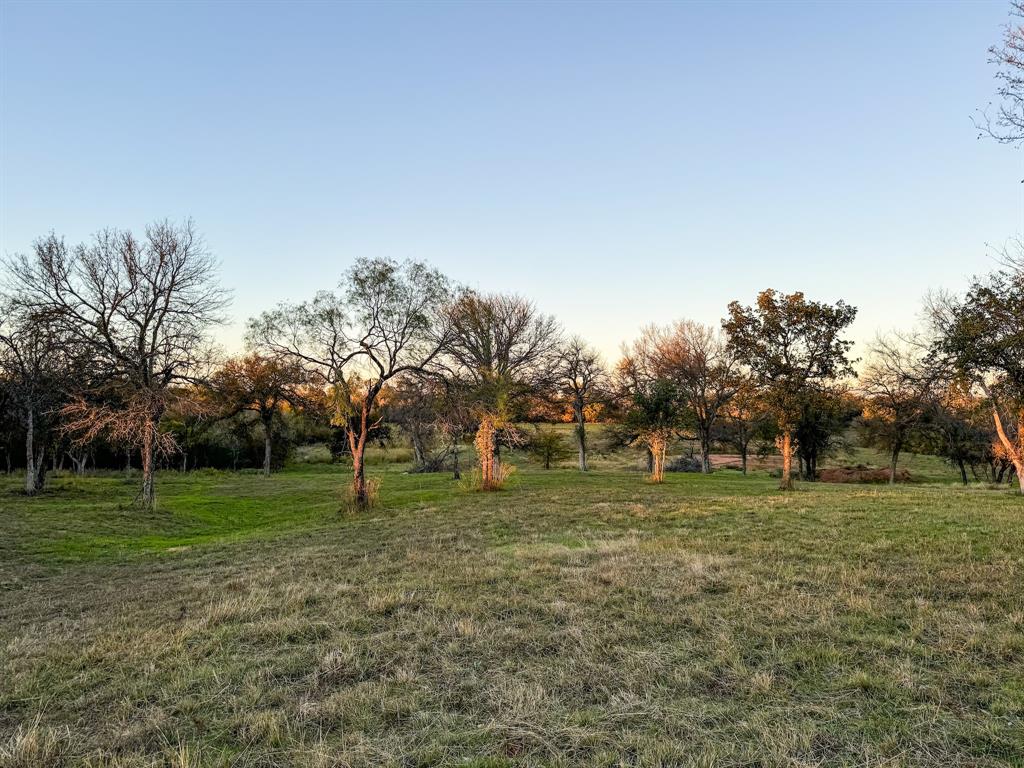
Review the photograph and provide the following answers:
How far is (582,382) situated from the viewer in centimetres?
5097

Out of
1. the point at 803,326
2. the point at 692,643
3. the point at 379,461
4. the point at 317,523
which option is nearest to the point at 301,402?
the point at 317,523

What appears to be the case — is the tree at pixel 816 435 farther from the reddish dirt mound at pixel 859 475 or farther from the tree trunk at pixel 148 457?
the tree trunk at pixel 148 457

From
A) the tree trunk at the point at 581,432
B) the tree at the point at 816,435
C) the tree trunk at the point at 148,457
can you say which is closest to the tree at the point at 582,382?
the tree trunk at the point at 581,432

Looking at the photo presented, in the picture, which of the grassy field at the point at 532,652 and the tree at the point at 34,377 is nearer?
the grassy field at the point at 532,652

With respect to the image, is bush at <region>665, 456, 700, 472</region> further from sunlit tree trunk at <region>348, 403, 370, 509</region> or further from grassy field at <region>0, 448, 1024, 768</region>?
grassy field at <region>0, 448, 1024, 768</region>

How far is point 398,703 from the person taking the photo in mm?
4688

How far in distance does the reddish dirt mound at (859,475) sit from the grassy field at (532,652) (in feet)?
121

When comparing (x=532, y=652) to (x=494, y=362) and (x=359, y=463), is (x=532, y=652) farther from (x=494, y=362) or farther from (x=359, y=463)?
(x=494, y=362)

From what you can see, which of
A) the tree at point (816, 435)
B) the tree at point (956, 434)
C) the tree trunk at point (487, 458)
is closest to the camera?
the tree trunk at point (487, 458)

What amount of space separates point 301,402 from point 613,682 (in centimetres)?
1885

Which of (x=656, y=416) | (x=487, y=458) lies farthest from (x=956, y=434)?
(x=487, y=458)

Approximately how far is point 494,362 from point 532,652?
2941cm

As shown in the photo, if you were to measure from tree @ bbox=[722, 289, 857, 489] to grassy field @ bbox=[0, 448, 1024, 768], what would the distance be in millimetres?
15752

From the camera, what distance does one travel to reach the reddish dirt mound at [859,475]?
150 feet
